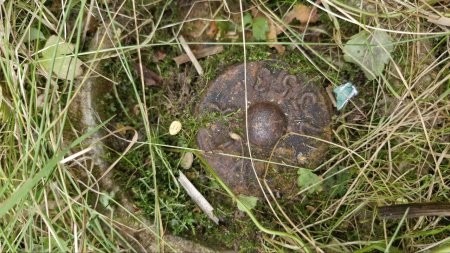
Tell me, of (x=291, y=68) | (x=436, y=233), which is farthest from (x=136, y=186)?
(x=436, y=233)

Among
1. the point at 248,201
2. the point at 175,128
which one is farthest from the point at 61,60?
the point at 248,201

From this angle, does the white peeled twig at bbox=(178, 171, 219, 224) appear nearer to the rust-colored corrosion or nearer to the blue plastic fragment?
the rust-colored corrosion

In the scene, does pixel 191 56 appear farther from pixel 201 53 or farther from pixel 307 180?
pixel 307 180

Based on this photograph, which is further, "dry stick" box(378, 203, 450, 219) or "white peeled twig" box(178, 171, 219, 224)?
"white peeled twig" box(178, 171, 219, 224)

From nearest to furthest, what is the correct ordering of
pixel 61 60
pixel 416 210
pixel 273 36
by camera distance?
pixel 416 210, pixel 61 60, pixel 273 36

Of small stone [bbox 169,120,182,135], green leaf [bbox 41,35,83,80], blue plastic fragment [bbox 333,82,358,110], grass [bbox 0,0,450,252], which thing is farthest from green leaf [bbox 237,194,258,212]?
green leaf [bbox 41,35,83,80]

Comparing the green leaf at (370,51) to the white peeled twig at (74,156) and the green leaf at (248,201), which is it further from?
the white peeled twig at (74,156)
